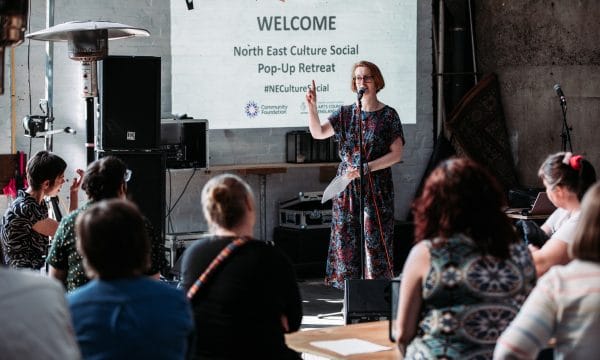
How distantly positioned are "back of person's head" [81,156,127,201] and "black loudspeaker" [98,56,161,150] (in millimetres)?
2608

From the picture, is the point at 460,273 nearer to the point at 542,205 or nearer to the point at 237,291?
the point at 237,291

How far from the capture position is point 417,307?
2600 millimetres

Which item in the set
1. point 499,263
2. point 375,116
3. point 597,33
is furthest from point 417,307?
point 597,33

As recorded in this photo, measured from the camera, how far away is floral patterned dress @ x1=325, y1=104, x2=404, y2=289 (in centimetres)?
574

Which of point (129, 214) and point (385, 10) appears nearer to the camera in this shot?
point (129, 214)

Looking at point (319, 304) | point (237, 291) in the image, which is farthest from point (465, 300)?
point (319, 304)

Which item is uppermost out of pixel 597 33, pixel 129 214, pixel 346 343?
pixel 597 33

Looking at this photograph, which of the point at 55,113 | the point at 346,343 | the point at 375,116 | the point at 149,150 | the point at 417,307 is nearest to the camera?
the point at 417,307

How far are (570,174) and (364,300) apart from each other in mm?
1124

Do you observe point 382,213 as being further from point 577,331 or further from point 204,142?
point 577,331

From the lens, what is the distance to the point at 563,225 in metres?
3.54

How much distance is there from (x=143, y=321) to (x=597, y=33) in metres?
6.17

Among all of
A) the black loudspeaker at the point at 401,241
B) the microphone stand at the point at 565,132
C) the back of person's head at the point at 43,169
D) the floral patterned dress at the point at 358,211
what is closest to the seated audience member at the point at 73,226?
the back of person's head at the point at 43,169

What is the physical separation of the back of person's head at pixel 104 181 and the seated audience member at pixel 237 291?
2.45 ft
